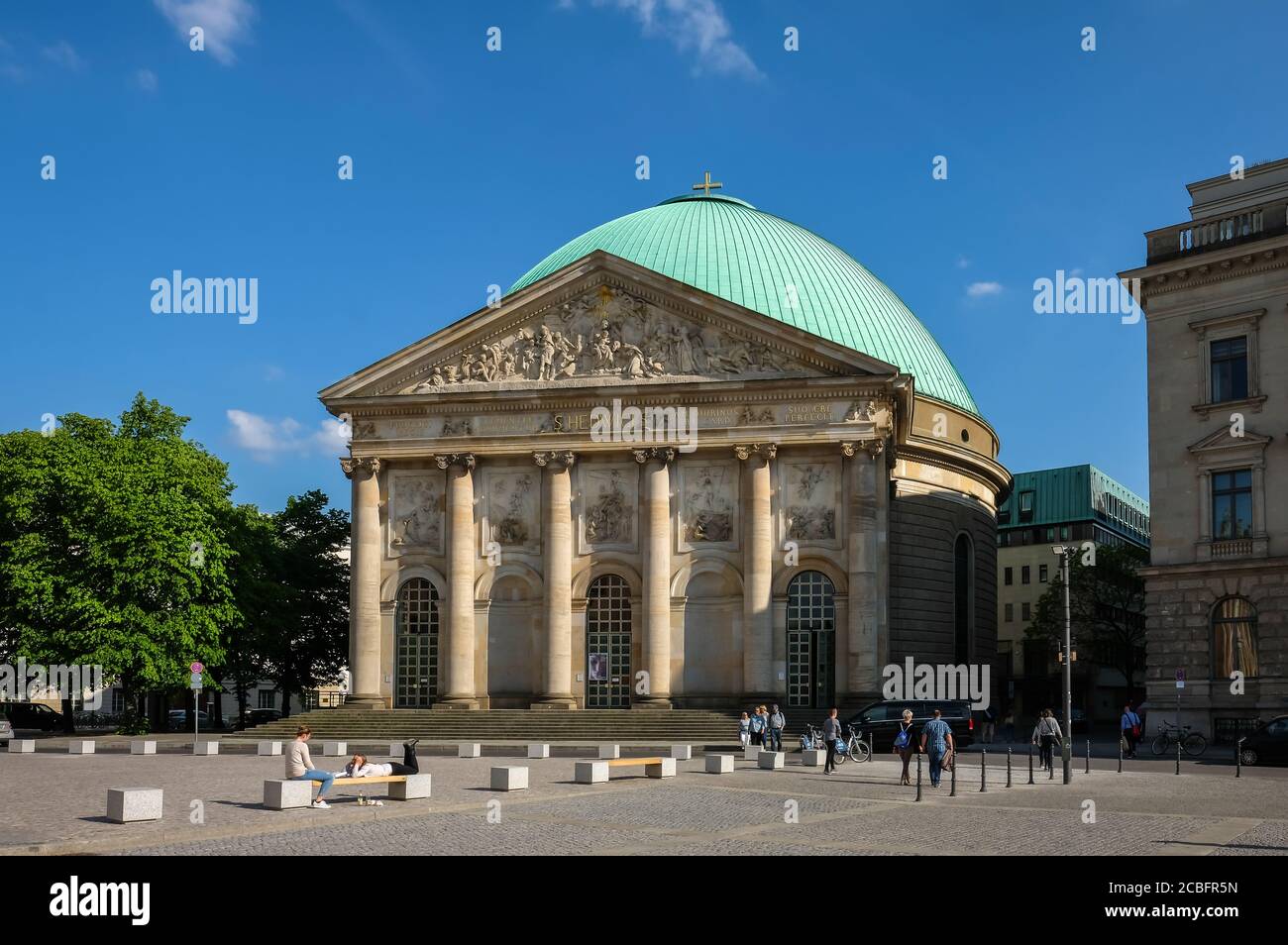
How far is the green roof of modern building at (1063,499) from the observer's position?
115m

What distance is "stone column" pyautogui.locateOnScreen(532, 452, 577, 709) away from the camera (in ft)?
189

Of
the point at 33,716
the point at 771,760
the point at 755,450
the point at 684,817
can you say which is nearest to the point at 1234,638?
the point at 755,450

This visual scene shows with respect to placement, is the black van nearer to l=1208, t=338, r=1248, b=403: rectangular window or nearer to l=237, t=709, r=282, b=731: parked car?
l=1208, t=338, r=1248, b=403: rectangular window

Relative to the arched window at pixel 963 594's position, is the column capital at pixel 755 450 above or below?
above

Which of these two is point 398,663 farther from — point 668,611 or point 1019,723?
point 1019,723

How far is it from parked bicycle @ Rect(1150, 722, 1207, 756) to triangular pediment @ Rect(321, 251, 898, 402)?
58.4 feet

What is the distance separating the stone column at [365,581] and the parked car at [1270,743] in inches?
1383

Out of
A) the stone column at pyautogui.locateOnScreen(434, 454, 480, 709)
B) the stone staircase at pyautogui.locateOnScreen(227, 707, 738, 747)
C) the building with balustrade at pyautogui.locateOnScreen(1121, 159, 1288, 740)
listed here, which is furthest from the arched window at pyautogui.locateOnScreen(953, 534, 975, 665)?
the stone column at pyautogui.locateOnScreen(434, 454, 480, 709)

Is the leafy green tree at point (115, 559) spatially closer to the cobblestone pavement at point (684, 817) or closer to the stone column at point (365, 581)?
the stone column at point (365, 581)

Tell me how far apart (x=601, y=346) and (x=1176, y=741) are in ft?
91.1

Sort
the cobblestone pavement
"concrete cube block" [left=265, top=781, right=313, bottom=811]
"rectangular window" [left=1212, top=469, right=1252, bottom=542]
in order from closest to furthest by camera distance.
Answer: the cobblestone pavement
"concrete cube block" [left=265, top=781, right=313, bottom=811]
"rectangular window" [left=1212, top=469, right=1252, bottom=542]

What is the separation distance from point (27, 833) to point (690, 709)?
37042mm

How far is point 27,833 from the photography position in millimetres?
21438

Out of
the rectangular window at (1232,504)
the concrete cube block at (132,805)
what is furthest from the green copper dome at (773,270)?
the concrete cube block at (132,805)
